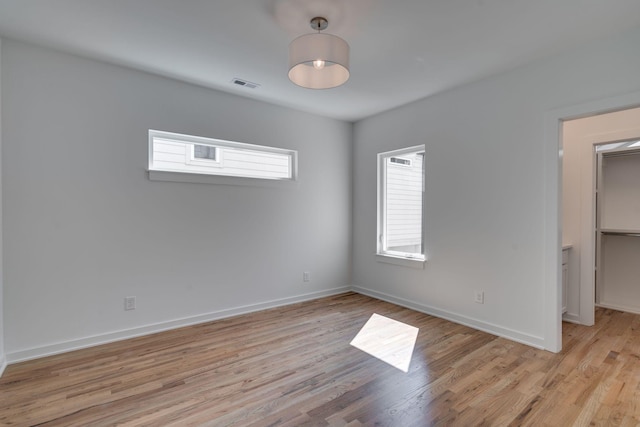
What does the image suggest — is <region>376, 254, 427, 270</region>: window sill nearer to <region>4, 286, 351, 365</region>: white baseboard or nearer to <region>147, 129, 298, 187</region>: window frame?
<region>4, 286, 351, 365</region>: white baseboard

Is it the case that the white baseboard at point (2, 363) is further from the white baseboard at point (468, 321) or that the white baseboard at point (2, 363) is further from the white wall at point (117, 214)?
the white baseboard at point (468, 321)

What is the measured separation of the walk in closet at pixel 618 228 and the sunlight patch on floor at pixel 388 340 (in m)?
2.75

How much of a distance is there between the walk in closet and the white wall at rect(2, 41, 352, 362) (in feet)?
13.1

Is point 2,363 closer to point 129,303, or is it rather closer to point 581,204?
point 129,303

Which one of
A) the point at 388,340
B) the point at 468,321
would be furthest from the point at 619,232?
the point at 388,340

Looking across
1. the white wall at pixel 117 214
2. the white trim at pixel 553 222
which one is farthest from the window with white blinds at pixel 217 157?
the white trim at pixel 553 222

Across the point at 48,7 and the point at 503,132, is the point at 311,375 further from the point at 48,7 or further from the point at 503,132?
the point at 48,7

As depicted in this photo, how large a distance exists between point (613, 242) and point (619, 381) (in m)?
2.60

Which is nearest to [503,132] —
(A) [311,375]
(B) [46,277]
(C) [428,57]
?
(C) [428,57]

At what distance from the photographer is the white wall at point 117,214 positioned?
2.62m

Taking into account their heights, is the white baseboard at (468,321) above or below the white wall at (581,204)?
below

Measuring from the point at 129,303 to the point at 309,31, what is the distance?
299 cm

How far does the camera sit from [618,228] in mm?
4074

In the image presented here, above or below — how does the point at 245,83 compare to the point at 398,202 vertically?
above
